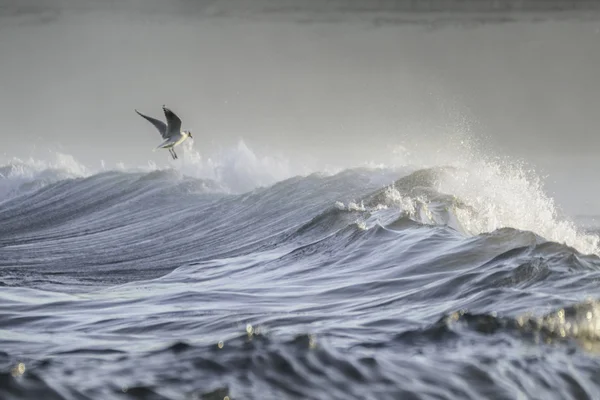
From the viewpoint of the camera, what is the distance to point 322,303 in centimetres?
952

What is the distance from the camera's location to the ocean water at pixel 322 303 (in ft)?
21.1

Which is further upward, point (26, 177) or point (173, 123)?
point (26, 177)

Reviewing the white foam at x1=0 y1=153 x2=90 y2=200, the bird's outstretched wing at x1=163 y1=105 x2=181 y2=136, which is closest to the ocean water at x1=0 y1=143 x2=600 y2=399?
the bird's outstretched wing at x1=163 y1=105 x2=181 y2=136

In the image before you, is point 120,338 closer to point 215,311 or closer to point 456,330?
point 215,311

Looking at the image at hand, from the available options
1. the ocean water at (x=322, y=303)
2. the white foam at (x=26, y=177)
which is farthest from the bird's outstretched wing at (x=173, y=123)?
the white foam at (x=26, y=177)

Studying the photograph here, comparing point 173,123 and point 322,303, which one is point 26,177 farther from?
point 322,303

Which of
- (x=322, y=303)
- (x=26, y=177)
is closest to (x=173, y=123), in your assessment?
(x=322, y=303)

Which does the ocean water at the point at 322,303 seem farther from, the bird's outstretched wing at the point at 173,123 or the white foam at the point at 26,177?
the white foam at the point at 26,177

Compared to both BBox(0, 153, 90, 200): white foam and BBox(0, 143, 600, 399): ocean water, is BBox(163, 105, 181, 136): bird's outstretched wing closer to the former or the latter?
BBox(0, 143, 600, 399): ocean water

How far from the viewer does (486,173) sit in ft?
66.8

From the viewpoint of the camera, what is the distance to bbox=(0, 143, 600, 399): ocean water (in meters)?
6.42

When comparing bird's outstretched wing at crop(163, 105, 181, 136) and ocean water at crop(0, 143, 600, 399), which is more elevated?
bird's outstretched wing at crop(163, 105, 181, 136)

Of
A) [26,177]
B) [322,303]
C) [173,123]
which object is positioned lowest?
[322,303]

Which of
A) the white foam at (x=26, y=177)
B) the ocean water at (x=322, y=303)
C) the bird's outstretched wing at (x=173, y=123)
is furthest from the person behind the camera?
the white foam at (x=26, y=177)
